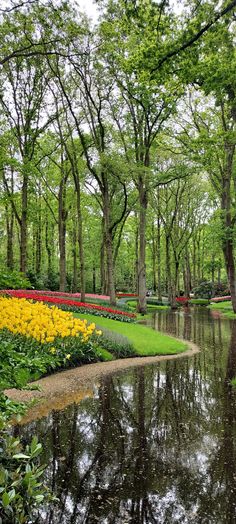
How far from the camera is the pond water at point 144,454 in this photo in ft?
12.2

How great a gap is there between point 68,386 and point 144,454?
3.63m

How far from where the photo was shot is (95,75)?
20469 mm

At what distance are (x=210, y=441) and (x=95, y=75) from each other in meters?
20.0

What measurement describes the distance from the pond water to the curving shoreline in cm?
27

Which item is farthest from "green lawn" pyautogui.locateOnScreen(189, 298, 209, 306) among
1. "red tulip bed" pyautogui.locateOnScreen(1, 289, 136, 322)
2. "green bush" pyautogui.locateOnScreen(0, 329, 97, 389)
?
"green bush" pyautogui.locateOnScreen(0, 329, 97, 389)

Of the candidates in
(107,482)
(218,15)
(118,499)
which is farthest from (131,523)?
(218,15)

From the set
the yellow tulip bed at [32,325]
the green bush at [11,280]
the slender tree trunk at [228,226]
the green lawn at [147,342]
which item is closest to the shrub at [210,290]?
the slender tree trunk at [228,226]

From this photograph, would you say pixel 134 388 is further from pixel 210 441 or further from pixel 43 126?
pixel 43 126

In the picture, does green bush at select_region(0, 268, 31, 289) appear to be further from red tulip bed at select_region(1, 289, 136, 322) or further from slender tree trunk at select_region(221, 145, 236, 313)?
slender tree trunk at select_region(221, 145, 236, 313)

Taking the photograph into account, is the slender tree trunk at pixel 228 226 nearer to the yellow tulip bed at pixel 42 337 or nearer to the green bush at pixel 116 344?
the green bush at pixel 116 344

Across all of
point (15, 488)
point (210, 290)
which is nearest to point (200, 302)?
point (210, 290)

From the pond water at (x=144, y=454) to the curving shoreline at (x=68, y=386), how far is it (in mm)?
271

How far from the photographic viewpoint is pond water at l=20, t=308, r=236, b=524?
3.71m

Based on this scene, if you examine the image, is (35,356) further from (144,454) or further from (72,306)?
(72,306)
